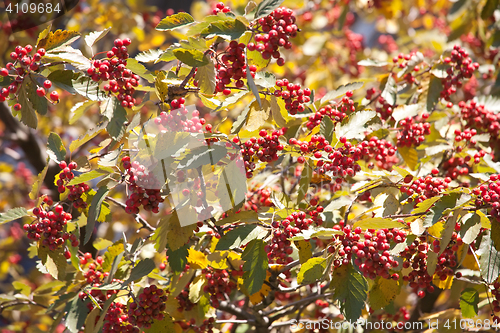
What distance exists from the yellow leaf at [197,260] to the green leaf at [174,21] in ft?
3.08

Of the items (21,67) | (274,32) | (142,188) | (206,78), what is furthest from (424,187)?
(21,67)

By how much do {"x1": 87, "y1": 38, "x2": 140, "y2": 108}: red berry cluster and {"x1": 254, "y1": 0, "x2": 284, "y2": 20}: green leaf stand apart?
0.56 m

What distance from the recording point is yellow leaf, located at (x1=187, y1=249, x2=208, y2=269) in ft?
5.80

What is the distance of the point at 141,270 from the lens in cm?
167

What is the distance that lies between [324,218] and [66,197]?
116 cm

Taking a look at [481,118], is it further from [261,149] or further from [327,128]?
[261,149]

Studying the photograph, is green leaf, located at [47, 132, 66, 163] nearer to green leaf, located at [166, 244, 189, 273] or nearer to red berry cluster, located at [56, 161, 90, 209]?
red berry cluster, located at [56, 161, 90, 209]

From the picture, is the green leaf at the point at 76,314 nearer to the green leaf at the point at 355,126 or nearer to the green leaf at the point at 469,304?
the green leaf at the point at 355,126

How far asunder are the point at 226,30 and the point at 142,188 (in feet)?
2.08

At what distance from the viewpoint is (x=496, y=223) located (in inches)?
57.7

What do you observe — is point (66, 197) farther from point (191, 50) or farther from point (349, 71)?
point (349, 71)

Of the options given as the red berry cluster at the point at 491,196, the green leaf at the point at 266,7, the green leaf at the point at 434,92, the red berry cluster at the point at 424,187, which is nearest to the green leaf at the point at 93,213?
the green leaf at the point at 266,7

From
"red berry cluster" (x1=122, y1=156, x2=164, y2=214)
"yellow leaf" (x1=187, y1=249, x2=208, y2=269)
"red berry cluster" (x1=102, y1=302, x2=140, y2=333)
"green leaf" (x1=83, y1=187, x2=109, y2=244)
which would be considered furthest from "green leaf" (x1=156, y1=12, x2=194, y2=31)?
"red berry cluster" (x1=102, y1=302, x2=140, y2=333)

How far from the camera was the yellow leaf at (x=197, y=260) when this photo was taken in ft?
5.80
